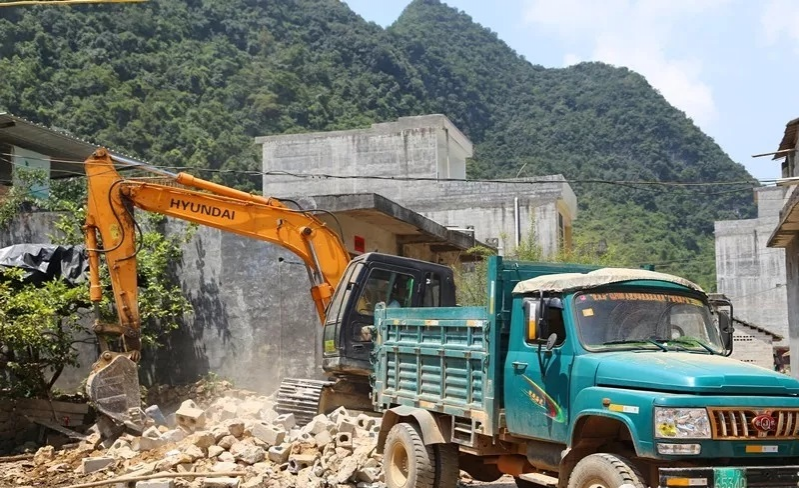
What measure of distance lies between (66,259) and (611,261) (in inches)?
514

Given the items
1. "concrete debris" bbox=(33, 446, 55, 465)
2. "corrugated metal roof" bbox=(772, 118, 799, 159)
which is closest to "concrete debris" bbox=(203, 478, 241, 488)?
"concrete debris" bbox=(33, 446, 55, 465)

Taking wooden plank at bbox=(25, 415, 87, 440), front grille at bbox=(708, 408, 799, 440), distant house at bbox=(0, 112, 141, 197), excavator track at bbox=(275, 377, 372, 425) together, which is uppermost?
distant house at bbox=(0, 112, 141, 197)

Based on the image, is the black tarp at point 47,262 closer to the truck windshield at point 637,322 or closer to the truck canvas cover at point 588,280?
the truck canvas cover at point 588,280

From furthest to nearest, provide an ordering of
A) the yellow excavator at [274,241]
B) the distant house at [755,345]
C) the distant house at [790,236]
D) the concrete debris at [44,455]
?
the distant house at [755,345] < the distant house at [790,236] < the yellow excavator at [274,241] < the concrete debris at [44,455]

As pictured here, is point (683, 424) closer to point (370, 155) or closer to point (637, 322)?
point (637, 322)

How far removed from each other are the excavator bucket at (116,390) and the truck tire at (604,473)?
820cm

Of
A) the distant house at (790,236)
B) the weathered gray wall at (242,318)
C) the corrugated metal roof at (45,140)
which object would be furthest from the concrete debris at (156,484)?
the distant house at (790,236)

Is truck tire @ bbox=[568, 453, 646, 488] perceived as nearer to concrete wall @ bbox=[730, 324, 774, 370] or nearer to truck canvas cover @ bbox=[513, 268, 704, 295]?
truck canvas cover @ bbox=[513, 268, 704, 295]

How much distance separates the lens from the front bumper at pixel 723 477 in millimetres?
6504

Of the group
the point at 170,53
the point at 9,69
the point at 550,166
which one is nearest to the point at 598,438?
the point at 9,69

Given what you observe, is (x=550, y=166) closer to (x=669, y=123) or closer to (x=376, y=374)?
(x=669, y=123)

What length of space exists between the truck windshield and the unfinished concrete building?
940 inches

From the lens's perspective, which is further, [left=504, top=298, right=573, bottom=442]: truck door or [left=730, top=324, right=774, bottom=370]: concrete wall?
[left=730, top=324, right=774, bottom=370]: concrete wall

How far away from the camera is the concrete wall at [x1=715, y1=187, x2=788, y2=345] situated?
146 feet
